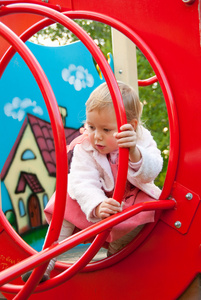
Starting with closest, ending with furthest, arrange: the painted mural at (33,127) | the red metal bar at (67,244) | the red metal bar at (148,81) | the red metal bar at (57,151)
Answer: the red metal bar at (67,244), the red metal bar at (57,151), the painted mural at (33,127), the red metal bar at (148,81)

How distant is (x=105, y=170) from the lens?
63.9 inches

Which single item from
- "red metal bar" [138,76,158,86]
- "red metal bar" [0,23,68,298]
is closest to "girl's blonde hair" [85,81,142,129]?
"red metal bar" [0,23,68,298]

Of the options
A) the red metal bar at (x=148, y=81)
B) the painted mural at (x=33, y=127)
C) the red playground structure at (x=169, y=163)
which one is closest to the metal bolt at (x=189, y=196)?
the red playground structure at (x=169, y=163)

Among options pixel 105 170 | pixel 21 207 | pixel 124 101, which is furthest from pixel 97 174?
pixel 21 207

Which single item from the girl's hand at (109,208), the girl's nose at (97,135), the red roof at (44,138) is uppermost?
the girl's nose at (97,135)

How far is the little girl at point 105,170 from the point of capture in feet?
4.86

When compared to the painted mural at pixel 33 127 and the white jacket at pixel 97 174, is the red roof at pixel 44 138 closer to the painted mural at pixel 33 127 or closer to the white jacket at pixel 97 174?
the painted mural at pixel 33 127

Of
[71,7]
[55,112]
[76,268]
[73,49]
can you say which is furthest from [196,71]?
[73,49]

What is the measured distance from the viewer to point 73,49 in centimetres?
276

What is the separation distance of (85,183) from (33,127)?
3.47ft

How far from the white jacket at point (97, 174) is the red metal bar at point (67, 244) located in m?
0.15

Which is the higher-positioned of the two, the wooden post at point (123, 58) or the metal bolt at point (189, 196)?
the wooden post at point (123, 58)

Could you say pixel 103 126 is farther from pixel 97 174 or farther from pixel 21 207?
pixel 21 207

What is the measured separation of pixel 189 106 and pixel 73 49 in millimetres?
1522
